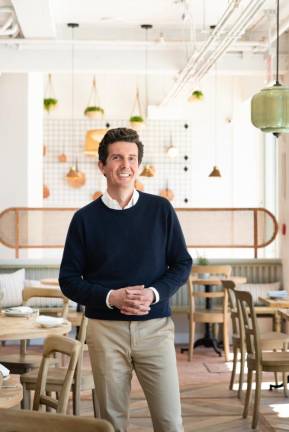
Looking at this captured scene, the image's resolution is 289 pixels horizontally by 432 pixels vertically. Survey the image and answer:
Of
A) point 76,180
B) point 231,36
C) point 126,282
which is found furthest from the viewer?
point 76,180

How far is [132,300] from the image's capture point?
9.46ft

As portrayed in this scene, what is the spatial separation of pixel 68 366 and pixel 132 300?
61cm

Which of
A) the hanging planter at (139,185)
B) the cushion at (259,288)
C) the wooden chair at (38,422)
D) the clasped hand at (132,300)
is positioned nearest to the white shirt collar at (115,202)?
the clasped hand at (132,300)

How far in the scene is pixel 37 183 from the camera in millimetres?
11812

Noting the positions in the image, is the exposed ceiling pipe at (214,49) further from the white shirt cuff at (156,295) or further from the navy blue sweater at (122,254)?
the white shirt cuff at (156,295)

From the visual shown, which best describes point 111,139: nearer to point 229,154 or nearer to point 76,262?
point 76,262

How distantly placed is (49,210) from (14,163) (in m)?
1.15

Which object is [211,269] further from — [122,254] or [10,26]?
[122,254]

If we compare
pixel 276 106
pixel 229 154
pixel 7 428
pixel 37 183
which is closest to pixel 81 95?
pixel 229 154

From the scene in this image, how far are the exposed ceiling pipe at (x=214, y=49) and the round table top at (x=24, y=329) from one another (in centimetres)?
348

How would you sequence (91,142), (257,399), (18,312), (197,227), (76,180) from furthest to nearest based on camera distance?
(76,180) < (91,142) < (197,227) < (257,399) < (18,312)

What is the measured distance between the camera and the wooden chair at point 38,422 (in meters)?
1.73

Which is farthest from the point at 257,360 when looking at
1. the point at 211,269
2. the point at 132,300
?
the point at 211,269

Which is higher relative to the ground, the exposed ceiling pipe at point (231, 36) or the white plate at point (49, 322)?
the exposed ceiling pipe at point (231, 36)
